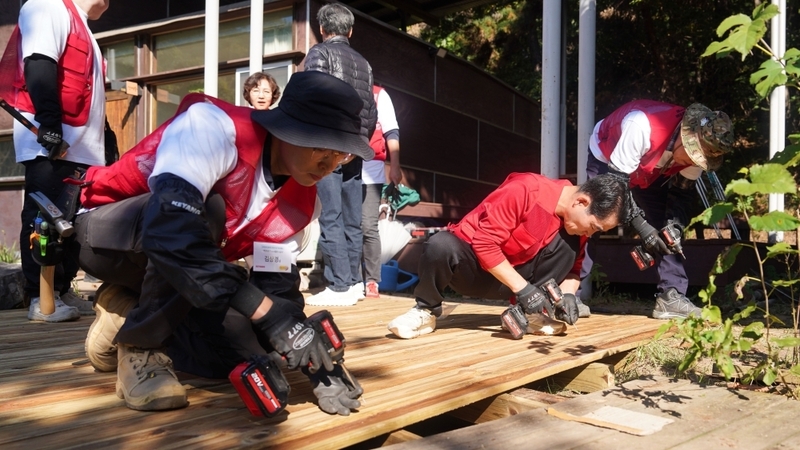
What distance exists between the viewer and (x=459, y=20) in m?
12.1

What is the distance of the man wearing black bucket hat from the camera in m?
1.76

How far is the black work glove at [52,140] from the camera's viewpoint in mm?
3344

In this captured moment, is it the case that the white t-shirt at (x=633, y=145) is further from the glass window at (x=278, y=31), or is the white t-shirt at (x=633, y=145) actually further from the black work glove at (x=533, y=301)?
the glass window at (x=278, y=31)

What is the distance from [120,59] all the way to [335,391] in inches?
259

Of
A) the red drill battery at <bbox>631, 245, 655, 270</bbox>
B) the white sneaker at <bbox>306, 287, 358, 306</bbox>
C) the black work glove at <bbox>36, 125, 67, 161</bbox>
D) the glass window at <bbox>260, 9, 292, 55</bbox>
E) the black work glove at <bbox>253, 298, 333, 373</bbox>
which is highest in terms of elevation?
the glass window at <bbox>260, 9, 292, 55</bbox>

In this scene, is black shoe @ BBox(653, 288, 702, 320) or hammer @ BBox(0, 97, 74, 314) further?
black shoe @ BBox(653, 288, 702, 320)

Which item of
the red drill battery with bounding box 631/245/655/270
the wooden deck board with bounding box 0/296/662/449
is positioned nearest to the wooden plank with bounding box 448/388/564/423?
the wooden deck board with bounding box 0/296/662/449

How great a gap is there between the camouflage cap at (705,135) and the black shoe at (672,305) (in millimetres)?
806

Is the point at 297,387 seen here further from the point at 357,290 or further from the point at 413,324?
the point at 357,290

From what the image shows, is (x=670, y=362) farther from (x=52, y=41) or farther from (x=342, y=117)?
(x=52, y=41)

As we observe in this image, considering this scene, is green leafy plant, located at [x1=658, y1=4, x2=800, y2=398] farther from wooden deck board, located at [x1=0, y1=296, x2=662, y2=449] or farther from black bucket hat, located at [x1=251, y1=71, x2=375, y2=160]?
black bucket hat, located at [x1=251, y1=71, x2=375, y2=160]

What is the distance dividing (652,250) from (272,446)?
2.87 m

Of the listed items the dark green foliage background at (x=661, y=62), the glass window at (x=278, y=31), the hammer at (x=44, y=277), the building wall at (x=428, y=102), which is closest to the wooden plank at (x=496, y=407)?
the hammer at (x=44, y=277)

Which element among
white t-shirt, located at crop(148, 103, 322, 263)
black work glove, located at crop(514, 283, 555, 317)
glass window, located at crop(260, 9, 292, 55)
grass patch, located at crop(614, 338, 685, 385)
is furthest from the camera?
glass window, located at crop(260, 9, 292, 55)
